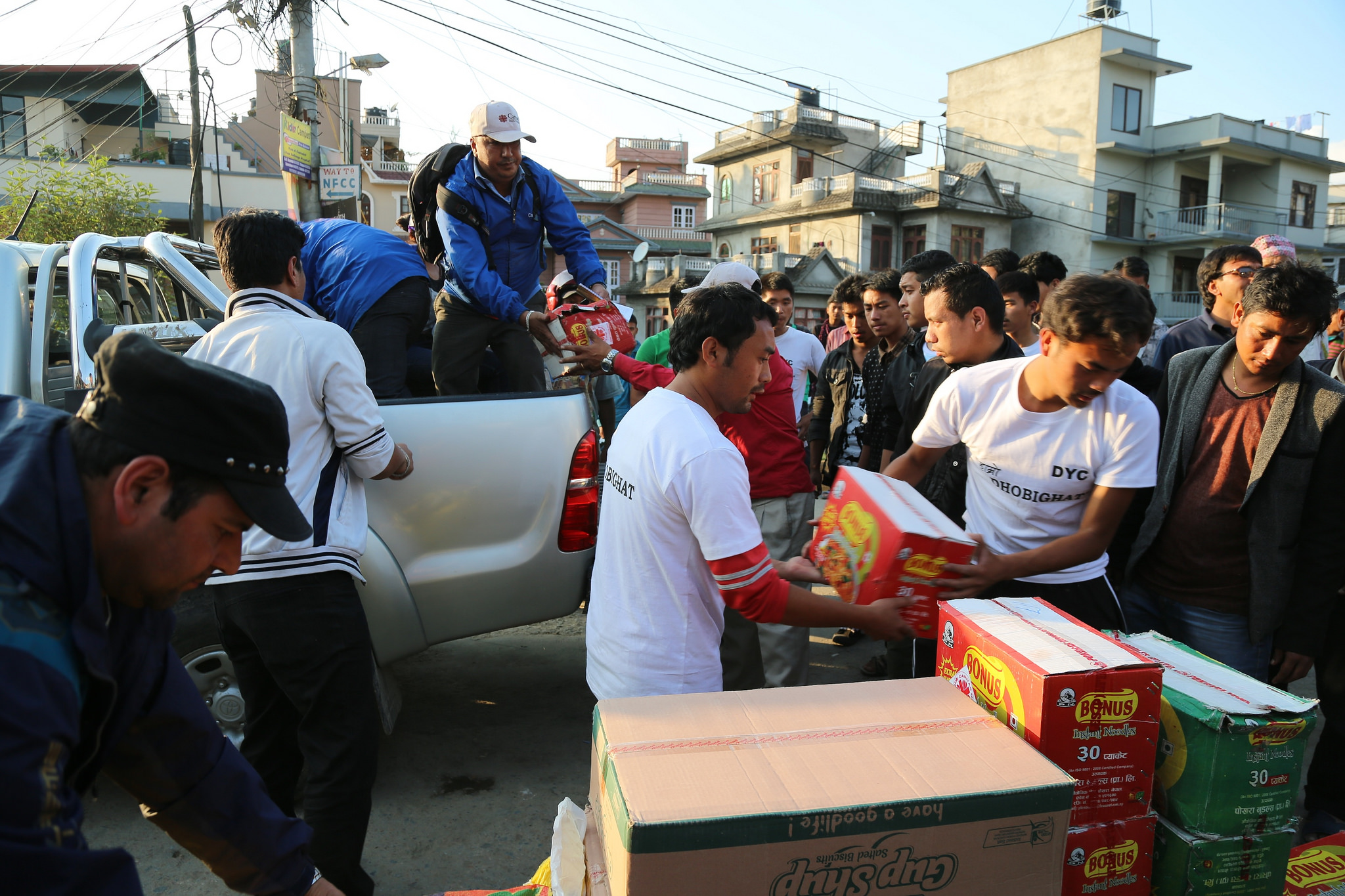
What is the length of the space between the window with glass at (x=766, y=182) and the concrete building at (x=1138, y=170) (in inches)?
410

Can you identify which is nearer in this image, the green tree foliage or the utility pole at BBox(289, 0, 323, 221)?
the utility pole at BBox(289, 0, 323, 221)

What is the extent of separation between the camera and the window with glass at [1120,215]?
32969 millimetres

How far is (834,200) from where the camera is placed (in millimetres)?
33250

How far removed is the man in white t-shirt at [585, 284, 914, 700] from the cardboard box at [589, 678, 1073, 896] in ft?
1.36

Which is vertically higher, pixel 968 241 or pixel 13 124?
pixel 13 124

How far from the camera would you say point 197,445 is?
1044mm

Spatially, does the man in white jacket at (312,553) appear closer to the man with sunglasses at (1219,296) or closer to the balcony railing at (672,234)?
the man with sunglasses at (1219,296)

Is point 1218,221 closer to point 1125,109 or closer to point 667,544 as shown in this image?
point 1125,109

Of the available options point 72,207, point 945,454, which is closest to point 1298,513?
point 945,454

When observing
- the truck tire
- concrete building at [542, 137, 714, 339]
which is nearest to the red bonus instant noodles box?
the truck tire

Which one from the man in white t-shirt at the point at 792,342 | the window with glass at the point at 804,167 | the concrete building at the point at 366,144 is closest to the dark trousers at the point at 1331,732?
the man in white t-shirt at the point at 792,342

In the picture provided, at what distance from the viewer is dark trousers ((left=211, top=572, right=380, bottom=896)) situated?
2.35 m

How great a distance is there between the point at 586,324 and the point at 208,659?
211 centimetres

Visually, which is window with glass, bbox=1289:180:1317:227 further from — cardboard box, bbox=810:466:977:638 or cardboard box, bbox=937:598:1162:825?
cardboard box, bbox=937:598:1162:825
